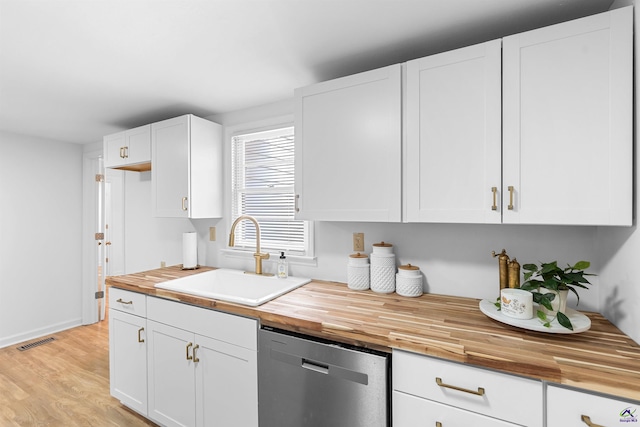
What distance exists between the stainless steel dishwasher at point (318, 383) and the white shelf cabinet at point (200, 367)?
11cm

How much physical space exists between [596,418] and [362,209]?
3.78 feet

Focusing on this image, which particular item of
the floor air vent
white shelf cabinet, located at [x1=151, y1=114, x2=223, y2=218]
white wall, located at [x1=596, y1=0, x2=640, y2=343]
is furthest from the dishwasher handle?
the floor air vent

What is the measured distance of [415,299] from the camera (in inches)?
66.1

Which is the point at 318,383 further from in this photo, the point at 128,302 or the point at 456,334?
the point at 128,302

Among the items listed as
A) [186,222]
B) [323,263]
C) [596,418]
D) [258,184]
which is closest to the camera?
[596,418]

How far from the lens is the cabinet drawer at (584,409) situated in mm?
879

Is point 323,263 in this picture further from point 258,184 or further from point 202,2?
point 202,2

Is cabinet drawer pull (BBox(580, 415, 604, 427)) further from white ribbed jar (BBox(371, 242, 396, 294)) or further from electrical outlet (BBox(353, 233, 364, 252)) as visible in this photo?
electrical outlet (BBox(353, 233, 364, 252))

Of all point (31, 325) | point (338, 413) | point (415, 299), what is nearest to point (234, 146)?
point (415, 299)

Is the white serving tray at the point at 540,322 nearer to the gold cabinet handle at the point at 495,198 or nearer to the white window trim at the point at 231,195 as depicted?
the gold cabinet handle at the point at 495,198

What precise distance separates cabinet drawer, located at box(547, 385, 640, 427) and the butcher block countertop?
4 cm

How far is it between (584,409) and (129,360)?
8.19 ft

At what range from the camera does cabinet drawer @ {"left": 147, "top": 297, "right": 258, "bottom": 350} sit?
1.56 m

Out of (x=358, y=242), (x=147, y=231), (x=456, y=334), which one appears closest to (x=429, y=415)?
(x=456, y=334)
